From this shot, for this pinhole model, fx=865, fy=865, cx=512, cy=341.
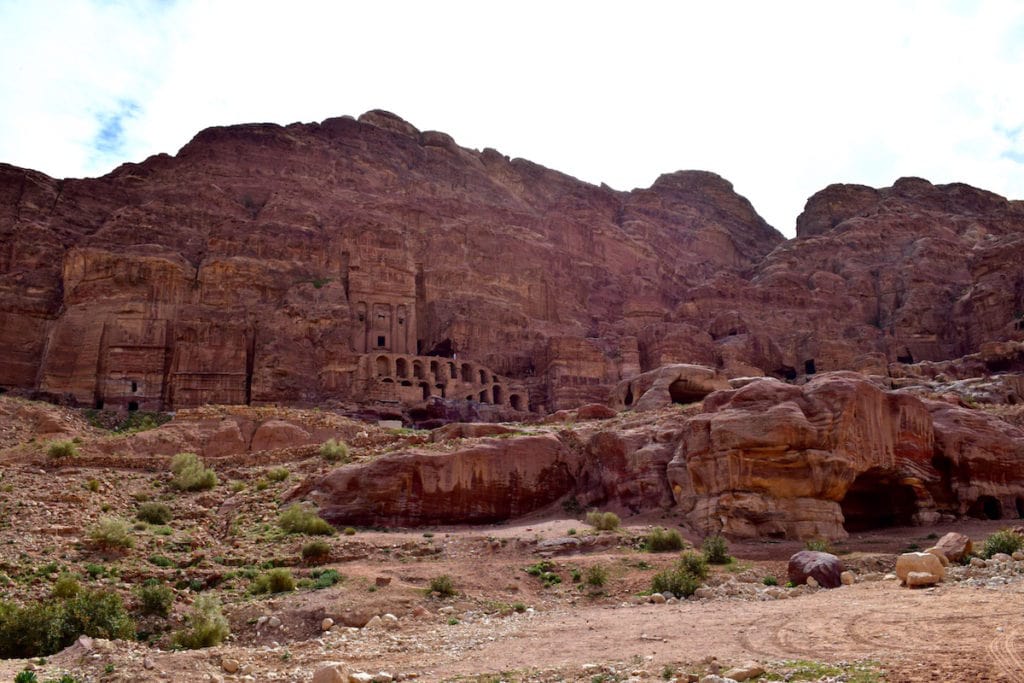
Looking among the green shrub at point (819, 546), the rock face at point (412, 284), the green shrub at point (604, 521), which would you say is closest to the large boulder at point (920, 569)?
the green shrub at point (819, 546)

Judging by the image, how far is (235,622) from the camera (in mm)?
20516

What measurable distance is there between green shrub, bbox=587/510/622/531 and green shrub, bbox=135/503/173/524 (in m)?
14.7

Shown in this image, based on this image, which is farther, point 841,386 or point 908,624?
point 841,386

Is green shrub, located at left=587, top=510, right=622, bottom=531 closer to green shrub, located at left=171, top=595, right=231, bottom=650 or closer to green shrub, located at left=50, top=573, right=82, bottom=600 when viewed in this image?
green shrub, located at left=171, top=595, right=231, bottom=650

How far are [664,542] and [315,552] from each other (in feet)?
35.8

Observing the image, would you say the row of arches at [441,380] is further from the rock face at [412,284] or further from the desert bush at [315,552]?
the desert bush at [315,552]

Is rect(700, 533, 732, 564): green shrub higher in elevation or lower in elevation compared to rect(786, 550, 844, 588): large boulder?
higher

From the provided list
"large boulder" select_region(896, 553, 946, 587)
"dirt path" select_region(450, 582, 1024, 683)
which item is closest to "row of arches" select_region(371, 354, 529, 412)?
"dirt path" select_region(450, 582, 1024, 683)

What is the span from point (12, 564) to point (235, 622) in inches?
245

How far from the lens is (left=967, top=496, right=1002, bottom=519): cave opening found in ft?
109

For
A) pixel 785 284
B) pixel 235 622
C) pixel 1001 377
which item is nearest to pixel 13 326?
pixel 235 622

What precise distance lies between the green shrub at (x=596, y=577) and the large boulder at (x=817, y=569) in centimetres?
500

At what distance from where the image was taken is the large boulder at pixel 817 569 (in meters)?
22.4

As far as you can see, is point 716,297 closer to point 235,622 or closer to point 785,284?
point 785,284
